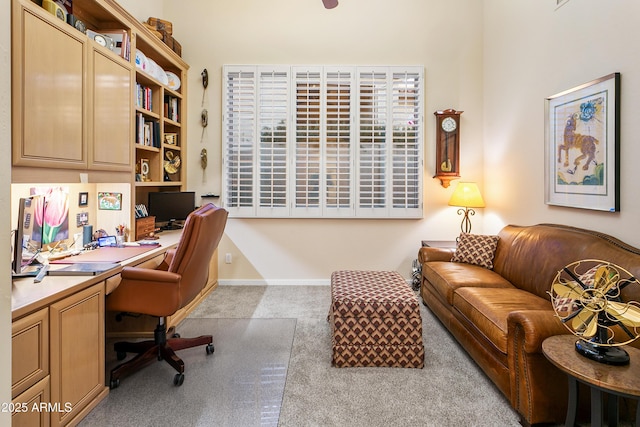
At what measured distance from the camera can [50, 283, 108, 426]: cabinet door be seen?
5.57 ft

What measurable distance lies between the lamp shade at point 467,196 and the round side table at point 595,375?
7.81 feet

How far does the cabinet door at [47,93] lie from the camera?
1.84 meters

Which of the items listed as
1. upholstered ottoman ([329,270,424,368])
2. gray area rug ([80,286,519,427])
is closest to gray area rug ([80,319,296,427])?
gray area rug ([80,286,519,427])

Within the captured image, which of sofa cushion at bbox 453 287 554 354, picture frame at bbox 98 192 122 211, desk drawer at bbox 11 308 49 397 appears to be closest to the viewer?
desk drawer at bbox 11 308 49 397

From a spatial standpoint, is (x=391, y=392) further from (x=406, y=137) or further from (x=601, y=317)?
(x=406, y=137)

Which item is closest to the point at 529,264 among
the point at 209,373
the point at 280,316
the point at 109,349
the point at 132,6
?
the point at 280,316

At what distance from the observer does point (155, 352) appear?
2.39m

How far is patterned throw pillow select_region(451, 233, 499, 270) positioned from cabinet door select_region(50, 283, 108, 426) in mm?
3084

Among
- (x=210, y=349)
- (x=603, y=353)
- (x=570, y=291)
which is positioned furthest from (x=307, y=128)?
(x=603, y=353)

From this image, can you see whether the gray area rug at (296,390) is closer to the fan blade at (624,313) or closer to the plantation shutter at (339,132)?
the fan blade at (624,313)

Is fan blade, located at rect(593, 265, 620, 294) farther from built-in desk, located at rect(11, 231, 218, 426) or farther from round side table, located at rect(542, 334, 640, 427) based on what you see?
built-in desk, located at rect(11, 231, 218, 426)

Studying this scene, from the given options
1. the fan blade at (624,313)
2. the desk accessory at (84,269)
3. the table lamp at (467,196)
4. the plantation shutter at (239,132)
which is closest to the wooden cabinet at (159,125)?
the plantation shutter at (239,132)

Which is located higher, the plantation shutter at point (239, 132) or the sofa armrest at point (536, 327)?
the plantation shutter at point (239, 132)

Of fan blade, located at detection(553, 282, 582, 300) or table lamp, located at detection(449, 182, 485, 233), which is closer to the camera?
fan blade, located at detection(553, 282, 582, 300)
